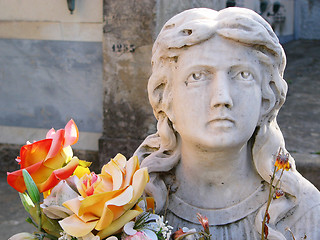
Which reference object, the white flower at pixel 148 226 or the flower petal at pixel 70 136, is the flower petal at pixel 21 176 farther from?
the white flower at pixel 148 226

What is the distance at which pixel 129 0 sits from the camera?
399 cm

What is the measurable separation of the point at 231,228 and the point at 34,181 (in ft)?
1.90

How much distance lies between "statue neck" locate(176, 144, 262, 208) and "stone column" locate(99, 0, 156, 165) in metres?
2.61

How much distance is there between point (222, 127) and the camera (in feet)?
4.33

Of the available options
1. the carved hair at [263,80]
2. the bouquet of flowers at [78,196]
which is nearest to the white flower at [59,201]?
the bouquet of flowers at [78,196]

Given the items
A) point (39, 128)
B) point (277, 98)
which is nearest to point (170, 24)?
point (277, 98)

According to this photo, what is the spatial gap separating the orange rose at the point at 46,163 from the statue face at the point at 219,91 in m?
0.35

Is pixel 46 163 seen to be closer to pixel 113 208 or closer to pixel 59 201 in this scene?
pixel 59 201

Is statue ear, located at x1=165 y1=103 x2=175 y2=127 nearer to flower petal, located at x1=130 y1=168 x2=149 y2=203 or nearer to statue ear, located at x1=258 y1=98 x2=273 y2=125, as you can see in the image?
statue ear, located at x1=258 y1=98 x2=273 y2=125

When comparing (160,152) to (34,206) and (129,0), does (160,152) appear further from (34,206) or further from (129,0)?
(129,0)

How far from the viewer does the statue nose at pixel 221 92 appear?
4.24 feet

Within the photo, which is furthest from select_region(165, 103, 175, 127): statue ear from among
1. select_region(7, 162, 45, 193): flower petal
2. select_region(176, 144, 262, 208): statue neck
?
select_region(7, 162, 45, 193): flower petal

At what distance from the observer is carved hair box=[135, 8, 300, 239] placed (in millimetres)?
1327

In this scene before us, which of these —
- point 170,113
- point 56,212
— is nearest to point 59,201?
point 56,212
